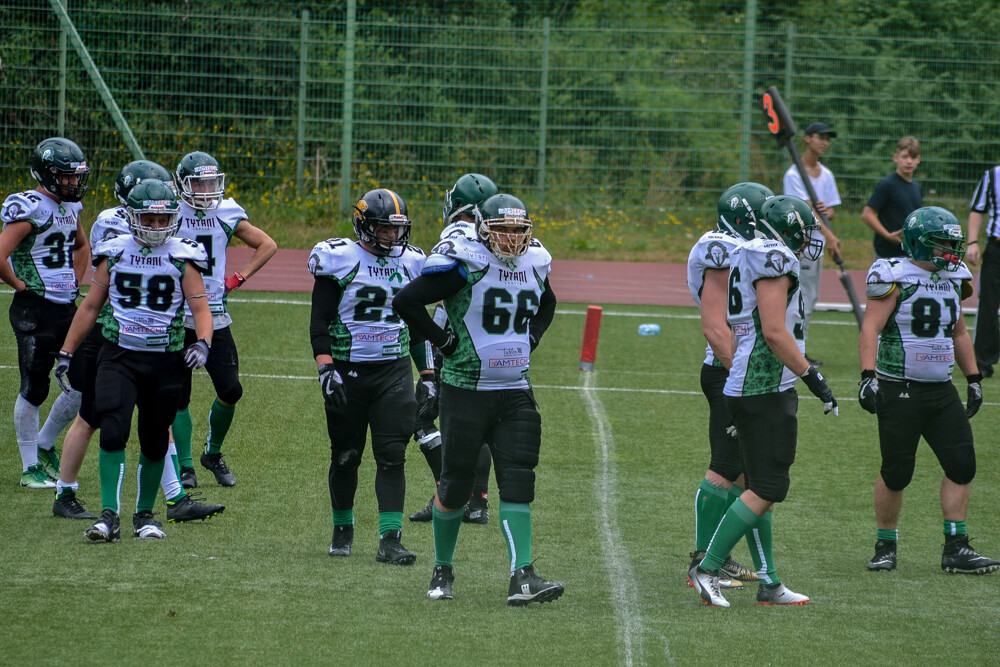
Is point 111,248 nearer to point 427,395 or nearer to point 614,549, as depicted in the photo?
point 427,395

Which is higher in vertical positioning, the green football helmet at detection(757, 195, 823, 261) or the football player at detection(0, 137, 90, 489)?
the green football helmet at detection(757, 195, 823, 261)

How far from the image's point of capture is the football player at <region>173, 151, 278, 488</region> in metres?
7.36

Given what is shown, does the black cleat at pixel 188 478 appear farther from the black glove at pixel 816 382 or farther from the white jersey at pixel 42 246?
the black glove at pixel 816 382

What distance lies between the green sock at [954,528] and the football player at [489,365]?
2.23m

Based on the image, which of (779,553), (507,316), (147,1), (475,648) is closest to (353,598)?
(475,648)

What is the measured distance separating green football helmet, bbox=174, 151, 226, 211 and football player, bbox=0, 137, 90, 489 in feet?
1.91

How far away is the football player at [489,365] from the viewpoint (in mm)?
5438

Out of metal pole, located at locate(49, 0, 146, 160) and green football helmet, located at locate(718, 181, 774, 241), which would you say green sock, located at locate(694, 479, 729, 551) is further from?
metal pole, located at locate(49, 0, 146, 160)

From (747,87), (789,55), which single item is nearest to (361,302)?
(747,87)

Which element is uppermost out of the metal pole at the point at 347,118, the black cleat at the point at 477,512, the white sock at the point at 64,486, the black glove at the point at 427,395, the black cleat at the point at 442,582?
the metal pole at the point at 347,118

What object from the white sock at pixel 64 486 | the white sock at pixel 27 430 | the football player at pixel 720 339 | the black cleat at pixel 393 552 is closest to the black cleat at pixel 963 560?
the football player at pixel 720 339

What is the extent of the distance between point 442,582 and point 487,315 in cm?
120

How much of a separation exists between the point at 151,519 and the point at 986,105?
1661cm

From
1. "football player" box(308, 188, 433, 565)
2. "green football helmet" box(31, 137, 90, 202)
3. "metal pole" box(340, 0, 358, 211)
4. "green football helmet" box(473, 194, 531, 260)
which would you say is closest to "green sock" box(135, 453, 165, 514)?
"football player" box(308, 188, 433, 565)
